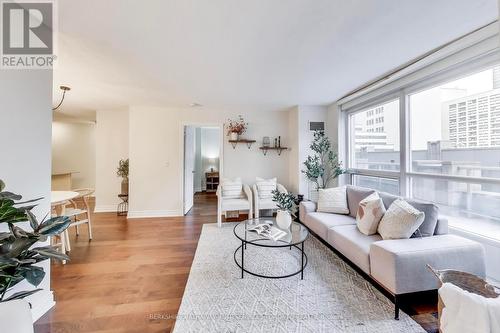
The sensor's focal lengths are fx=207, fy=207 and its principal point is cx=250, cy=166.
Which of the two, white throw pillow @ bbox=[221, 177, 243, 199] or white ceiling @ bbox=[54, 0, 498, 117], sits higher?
white ceiling @ bbox=[54, 0, 498, 117]

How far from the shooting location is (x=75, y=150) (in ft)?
20.0

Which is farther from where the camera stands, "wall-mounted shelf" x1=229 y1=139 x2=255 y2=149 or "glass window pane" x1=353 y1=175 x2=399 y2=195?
"wall-mounted shelf" x1=229 y1=139 x2=255 y2=149

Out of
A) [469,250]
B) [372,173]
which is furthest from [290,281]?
[372,173]

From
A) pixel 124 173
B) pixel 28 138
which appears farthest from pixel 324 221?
pixel 124 173

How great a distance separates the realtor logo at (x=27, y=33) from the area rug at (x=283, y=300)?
2282mm

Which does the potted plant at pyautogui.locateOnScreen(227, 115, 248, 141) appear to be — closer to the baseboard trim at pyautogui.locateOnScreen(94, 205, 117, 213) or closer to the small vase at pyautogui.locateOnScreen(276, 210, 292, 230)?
the small vase at pyautogui.locateOnScreen(276, 210, 292, 230)

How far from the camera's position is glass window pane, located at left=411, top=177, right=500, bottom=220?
198 cm

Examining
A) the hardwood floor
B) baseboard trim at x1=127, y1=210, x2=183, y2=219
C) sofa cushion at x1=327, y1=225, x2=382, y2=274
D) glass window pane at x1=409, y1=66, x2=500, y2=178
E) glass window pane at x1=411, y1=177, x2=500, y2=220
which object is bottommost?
the hardwood floor

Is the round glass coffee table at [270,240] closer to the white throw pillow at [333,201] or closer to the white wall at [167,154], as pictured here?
the white throw pillow at [333,201]

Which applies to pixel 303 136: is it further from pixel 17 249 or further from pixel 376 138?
pixel 17 249

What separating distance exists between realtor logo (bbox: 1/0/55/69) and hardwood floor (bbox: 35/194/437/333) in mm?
1923

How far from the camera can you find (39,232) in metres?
1.11

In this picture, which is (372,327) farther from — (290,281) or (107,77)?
(107,77)

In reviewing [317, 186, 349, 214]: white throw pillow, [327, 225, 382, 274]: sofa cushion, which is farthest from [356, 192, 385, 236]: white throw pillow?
[317, 186, 349, 214]: white throw pillow
